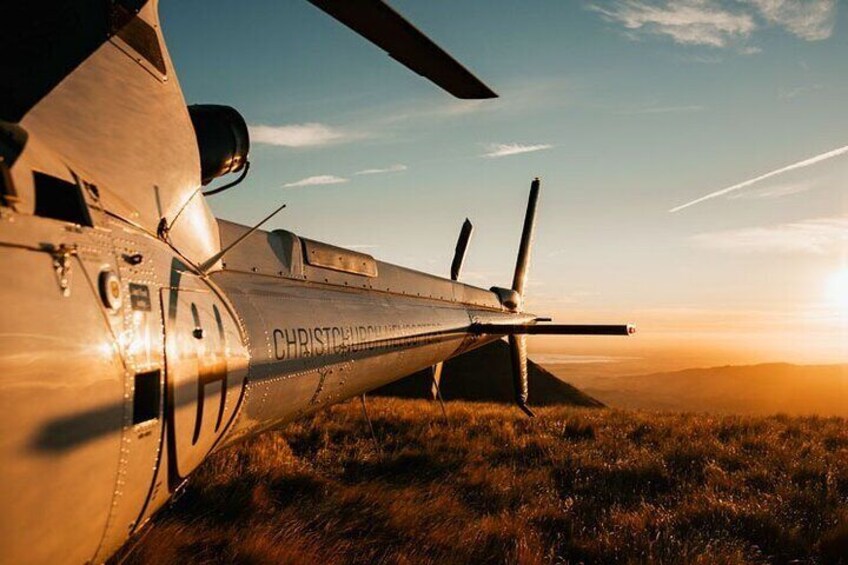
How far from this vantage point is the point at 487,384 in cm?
4219

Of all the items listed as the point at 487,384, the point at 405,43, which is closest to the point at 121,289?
the point at 405,43

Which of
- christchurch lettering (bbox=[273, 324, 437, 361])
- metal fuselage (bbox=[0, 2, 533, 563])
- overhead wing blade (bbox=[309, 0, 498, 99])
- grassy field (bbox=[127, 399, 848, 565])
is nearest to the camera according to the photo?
metal fuselage (bbox=[0, 2, 533, 563])

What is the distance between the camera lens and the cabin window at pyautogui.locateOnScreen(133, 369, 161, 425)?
2666 mm

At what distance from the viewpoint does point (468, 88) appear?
14.3ft

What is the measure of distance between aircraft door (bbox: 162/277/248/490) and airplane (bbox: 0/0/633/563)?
0.01m

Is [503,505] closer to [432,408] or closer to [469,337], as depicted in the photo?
[469,337]

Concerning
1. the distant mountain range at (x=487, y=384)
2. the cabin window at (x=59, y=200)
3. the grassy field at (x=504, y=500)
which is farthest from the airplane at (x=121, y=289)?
the distant mountain range at (x=487, y=384)

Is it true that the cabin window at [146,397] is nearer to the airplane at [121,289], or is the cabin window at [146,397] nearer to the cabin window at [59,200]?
the airplane at [121,289]

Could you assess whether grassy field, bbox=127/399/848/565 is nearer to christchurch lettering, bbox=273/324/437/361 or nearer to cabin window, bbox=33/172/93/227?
christchurch lettering, bbox=273/324/437/361

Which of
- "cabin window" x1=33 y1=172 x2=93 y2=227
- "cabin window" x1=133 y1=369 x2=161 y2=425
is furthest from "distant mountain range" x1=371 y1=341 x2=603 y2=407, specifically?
"cabin window" x1=33 y1=172 x2=93 y2=227

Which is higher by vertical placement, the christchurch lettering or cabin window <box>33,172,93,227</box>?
cabin window <box>33,172,93,227</box>

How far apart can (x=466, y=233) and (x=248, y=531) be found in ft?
31.3

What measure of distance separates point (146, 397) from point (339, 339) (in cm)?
339

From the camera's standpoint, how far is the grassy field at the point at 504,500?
19.1 ft
